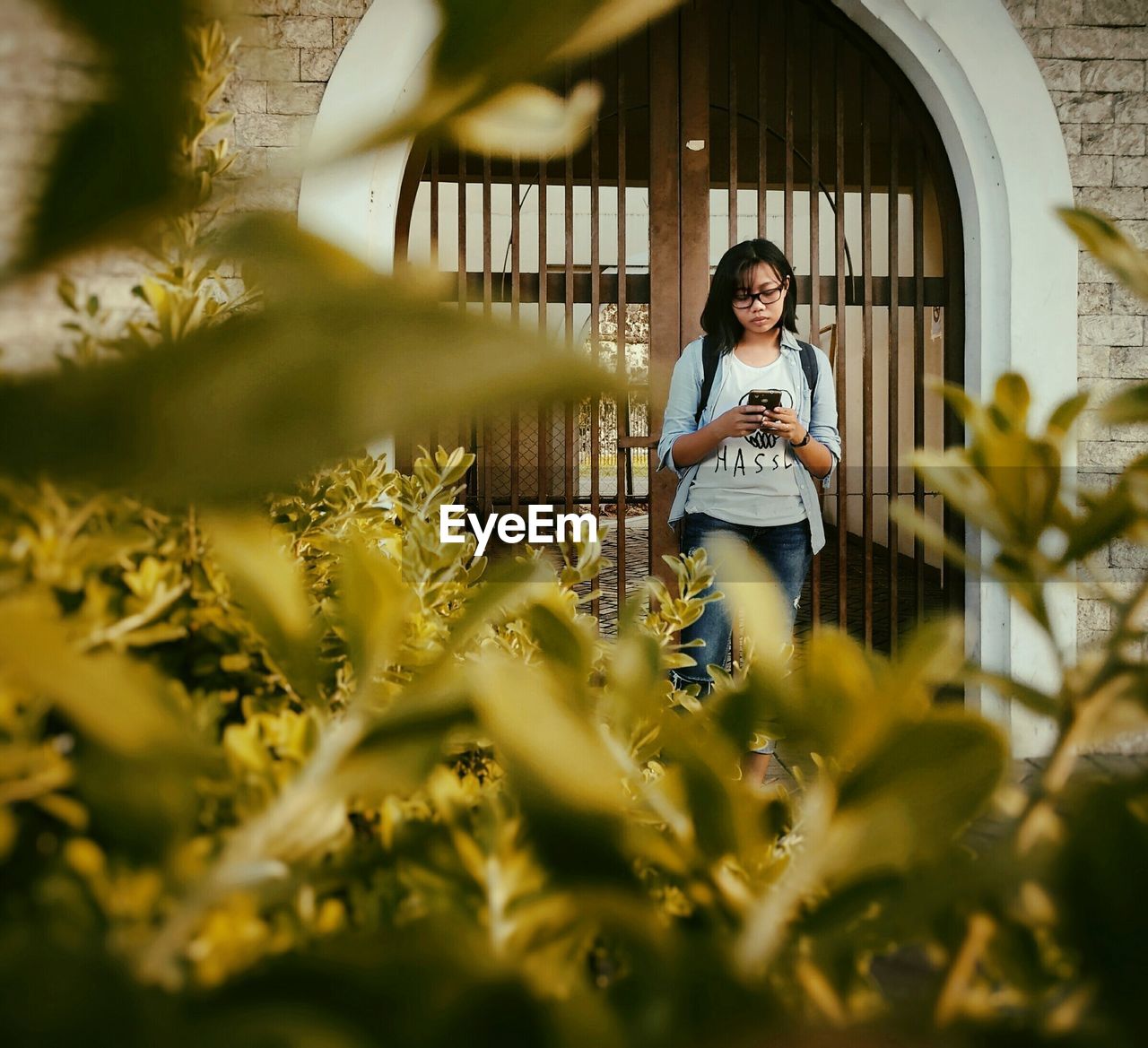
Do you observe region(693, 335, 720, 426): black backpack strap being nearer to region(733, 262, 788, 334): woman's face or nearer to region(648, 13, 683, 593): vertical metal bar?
region(733, 262, 788, 334): woman's face

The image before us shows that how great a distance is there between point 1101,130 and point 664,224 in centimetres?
162

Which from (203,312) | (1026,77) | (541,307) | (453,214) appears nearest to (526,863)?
(203,312)

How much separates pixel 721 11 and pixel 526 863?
3.80 m

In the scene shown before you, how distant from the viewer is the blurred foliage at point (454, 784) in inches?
4.6

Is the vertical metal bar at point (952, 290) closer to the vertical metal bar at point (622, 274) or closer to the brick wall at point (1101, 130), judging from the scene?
the brick wall at point (1101, 130)

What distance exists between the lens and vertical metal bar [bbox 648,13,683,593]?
3.23 m

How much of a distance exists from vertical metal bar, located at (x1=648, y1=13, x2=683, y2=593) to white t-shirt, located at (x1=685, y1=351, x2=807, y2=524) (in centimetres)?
55

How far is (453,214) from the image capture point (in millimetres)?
9219

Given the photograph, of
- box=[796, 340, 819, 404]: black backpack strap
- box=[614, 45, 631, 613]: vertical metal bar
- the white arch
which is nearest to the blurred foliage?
box=[796, 340, 819, 404]: black backpack strap

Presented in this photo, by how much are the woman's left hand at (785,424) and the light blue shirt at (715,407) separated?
150 mm

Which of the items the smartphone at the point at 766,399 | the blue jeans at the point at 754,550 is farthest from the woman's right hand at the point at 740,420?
the blue jeans at the point at 754,550

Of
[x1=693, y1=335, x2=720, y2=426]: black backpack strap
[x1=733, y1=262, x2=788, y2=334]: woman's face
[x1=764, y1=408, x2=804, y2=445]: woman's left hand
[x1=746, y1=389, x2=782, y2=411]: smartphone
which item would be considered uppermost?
[x1=733, y1=262, x2=788, y2=334]: woman's face

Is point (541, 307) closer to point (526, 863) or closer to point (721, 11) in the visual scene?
point (721, 11)

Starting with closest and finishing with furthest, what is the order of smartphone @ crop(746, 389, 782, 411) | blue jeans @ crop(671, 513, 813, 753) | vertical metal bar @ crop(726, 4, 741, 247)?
smartphone @ crop(746, 389, 782, 411)
blue jeans @ crop(671, 513, 813, 753)
vertical metal bar @ crop(726, 4, 741, 247)
